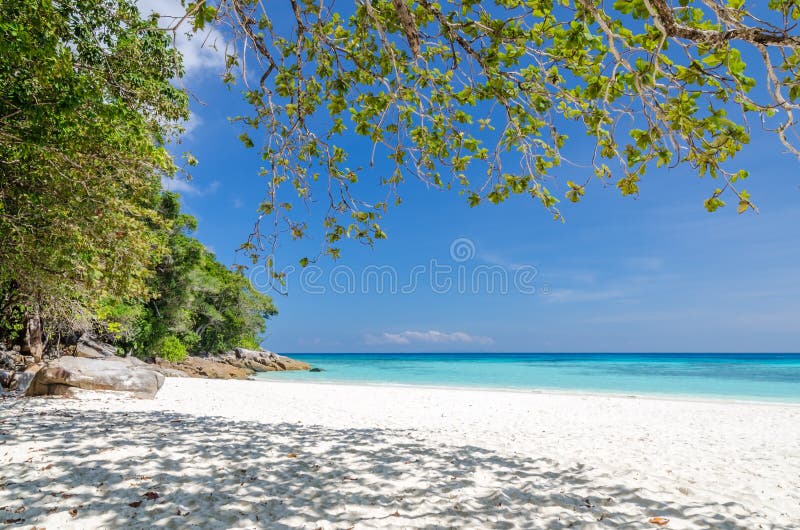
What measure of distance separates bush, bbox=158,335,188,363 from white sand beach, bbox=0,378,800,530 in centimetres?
1787

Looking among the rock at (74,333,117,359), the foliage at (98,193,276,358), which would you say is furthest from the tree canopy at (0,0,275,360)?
the foliage at (98,193,276,358)

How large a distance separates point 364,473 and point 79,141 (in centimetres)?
696

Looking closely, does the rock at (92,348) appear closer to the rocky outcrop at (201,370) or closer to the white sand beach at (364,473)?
the rocky outcrop at (201,370)

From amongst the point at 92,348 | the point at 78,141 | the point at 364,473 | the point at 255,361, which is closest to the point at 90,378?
the point at 78,141

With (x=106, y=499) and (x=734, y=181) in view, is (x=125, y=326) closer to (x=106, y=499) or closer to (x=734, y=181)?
(x=106, y=499)

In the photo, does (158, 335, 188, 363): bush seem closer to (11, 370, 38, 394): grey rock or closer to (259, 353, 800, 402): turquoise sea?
(259, 353, 800, 402): turquoise sea

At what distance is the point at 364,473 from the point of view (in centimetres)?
530

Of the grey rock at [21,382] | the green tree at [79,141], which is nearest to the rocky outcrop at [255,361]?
the grey rock at [21,382]

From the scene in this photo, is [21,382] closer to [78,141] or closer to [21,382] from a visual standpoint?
[21,382]

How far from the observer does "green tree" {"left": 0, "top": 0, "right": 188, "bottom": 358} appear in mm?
6117

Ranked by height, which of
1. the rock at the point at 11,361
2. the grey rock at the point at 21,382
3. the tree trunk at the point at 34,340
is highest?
the tree trunk at the point at 34,340

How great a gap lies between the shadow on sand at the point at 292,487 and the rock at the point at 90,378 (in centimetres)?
445

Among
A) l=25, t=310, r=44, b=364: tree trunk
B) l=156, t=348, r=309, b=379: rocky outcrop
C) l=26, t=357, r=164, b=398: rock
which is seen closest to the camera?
l=26, t=357, r=164, b=398: rock

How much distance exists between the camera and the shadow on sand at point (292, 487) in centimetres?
404
